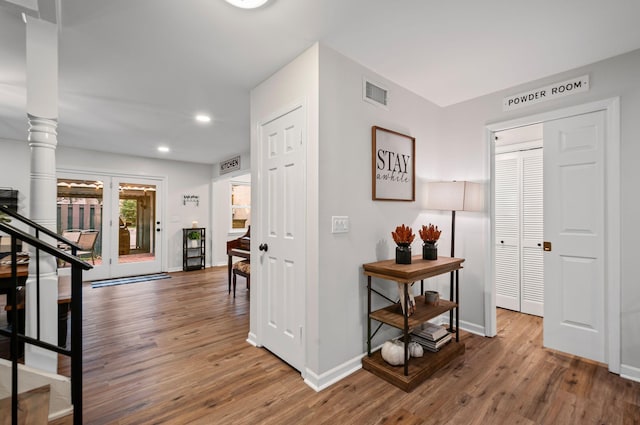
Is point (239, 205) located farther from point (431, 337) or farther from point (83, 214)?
point (431, 337)

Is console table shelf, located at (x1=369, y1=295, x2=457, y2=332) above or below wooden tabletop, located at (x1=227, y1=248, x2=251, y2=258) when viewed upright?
below

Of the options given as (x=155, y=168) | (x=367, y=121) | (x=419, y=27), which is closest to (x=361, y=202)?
(x=367, y=121)

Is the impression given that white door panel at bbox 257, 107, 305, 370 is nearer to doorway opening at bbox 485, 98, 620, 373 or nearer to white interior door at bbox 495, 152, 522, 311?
doorway opening at bbox 485, 98, 620, 373

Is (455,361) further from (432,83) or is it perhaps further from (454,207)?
(432,83)

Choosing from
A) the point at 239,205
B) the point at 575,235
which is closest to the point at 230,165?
the point at 239,205

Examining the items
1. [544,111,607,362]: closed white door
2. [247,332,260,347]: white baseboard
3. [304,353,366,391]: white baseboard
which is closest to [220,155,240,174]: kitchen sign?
[247,332,260,347]: white baseboard

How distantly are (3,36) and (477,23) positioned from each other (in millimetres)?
3238

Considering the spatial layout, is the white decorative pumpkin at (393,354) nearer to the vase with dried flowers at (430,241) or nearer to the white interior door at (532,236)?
the vase with dried flowers at (430,241)

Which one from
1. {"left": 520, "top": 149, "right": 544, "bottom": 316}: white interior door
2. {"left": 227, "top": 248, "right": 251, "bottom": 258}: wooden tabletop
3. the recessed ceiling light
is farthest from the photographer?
{"left": 227, "top": 248, "right": 251, "bottom": 258}: wooden tabletop

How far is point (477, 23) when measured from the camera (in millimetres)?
1923

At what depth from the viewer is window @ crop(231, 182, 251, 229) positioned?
7.54 m

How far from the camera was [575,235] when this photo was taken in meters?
2.54

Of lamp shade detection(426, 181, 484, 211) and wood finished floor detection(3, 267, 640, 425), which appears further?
lamp shade detection(426, 181, 484, 211)

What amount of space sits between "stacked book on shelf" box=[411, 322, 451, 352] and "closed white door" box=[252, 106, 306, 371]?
3.45 feet
